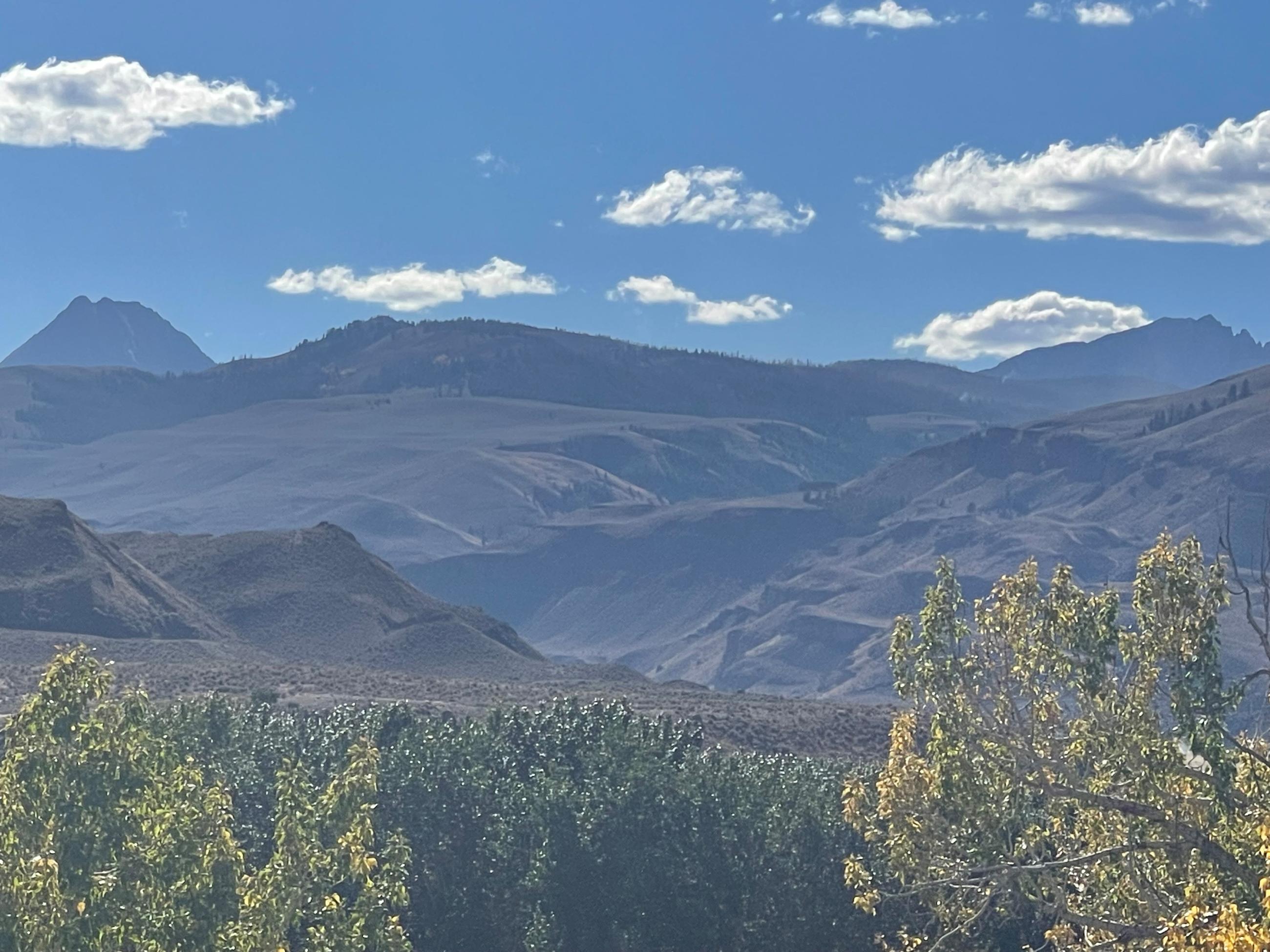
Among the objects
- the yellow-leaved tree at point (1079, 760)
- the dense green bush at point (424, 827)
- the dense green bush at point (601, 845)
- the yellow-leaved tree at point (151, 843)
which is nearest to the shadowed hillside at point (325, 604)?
the dense green bush at point (424, 827)

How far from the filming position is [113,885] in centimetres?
1956

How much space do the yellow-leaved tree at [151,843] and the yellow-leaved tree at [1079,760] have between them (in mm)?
6140

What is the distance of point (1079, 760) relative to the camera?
20.8 metres

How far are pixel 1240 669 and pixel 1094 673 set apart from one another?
151m

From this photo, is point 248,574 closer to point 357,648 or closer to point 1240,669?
point 357,648

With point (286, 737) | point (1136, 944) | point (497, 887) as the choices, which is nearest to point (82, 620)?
point (286, 737)

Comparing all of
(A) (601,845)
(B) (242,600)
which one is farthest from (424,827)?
(B) (242,600)

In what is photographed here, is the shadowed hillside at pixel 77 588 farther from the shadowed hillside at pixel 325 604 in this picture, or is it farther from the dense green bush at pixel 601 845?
the dense green bush at pixel 601 845

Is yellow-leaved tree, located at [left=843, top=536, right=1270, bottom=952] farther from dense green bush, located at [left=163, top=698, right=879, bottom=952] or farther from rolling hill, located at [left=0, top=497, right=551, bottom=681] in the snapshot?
rolling hill, located at [left=0, top=497, right=551, bottom=681]

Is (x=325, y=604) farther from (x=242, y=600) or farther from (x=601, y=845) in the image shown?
(x=601, y=845)

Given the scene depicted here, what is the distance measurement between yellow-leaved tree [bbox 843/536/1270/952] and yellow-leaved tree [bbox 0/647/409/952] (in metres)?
6.14

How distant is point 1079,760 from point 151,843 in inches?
430

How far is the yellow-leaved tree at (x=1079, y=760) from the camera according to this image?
18500mm

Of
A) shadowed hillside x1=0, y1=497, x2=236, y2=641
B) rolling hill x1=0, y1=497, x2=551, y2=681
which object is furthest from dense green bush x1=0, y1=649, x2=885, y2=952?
shadowed hillside x1=0, y1=497, x2=236, y2=641
